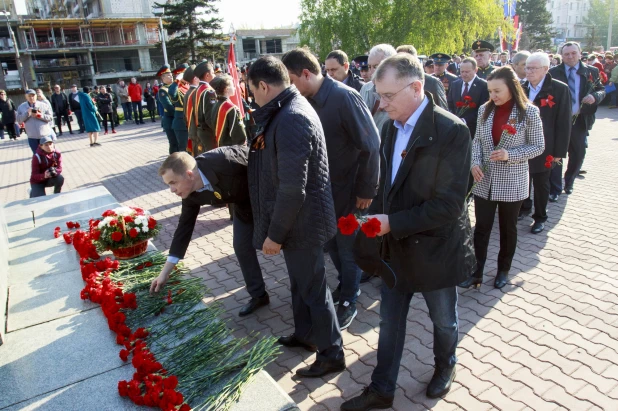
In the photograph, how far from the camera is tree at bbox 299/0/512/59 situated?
24.1 meters

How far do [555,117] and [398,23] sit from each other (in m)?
22.3

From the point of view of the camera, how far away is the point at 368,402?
2686 millimetres

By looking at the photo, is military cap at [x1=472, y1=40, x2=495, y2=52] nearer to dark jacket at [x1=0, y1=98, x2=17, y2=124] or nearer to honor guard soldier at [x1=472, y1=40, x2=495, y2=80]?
honor guard soldier at [x1=472, y1=40, x2=495, y2=80]

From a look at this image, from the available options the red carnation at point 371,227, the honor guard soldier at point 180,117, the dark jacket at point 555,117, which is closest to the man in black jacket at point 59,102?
the honor guard soldier at point 180,117

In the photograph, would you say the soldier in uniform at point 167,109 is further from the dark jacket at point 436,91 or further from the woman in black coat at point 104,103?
the woman in black coat at point 104,103

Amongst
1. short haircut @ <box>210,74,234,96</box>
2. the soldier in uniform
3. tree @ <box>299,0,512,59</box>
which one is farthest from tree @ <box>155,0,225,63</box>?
short haircut @ <box>210,74,234,96</box>

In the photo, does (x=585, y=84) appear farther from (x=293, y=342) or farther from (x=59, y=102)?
(x=59, y=102)

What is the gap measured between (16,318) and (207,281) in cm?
174

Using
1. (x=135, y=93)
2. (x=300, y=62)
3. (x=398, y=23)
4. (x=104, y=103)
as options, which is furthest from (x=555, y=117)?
(x=398, y=23)

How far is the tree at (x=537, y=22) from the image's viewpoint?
179 ft

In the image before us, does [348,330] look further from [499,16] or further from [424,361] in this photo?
[499,16]

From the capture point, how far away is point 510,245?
13.4 feet

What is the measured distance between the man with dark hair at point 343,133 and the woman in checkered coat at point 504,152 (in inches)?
40.6

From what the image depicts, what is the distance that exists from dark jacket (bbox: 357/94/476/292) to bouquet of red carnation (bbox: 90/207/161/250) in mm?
2508
